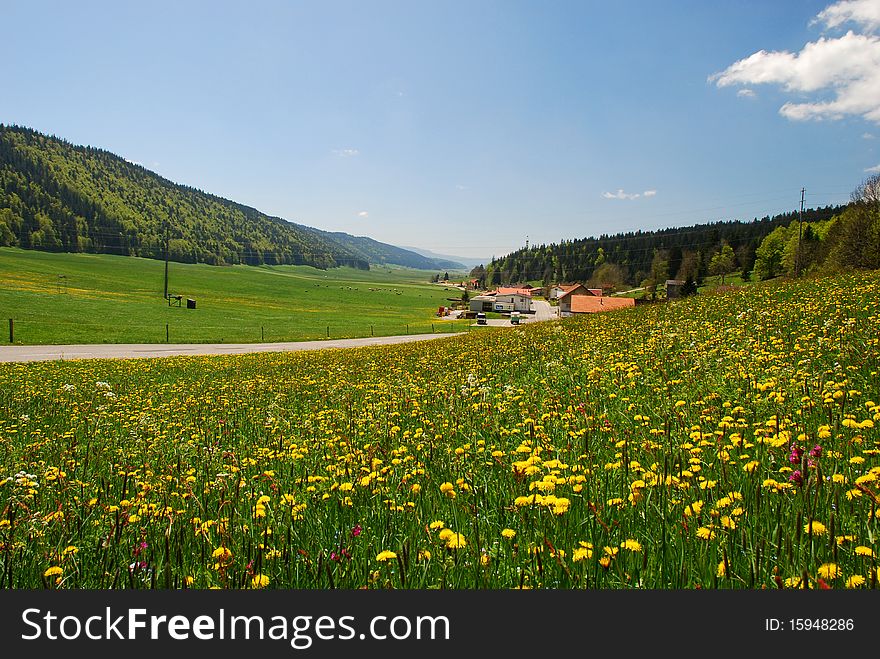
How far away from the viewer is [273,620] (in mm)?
1991

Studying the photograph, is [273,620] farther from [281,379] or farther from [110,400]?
[281,379]

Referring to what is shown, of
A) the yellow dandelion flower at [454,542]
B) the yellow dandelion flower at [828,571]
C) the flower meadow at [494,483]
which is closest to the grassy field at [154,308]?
the flower meadow at [494,483]

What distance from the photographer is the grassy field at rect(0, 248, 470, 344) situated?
4909cm

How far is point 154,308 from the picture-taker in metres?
73.2

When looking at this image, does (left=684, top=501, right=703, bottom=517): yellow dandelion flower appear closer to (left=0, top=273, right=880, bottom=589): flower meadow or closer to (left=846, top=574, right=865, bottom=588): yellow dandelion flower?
(left=0, top=273, right=880, bottom=589): flower meadow

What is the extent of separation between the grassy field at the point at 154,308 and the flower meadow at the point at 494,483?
145 feet

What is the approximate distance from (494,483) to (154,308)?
82192mm

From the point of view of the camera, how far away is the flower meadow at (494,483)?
249 cm

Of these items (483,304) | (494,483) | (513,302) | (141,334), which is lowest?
(141,334)

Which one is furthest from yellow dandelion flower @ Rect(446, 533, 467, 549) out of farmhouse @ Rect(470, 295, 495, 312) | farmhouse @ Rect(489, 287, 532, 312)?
farmhouse @ Rect(489, 287, 532, 312)

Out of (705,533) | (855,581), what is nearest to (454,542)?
(705,533)

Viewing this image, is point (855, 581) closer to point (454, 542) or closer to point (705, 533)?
point (705, 533)

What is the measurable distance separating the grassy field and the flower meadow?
4422 cm

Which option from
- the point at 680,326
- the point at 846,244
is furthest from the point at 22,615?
the point at 846,244
